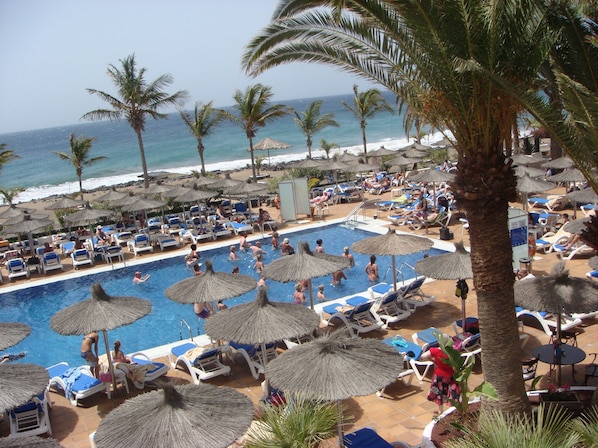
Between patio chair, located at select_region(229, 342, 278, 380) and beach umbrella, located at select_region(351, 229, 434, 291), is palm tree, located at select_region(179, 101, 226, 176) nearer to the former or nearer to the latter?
beach umbrella, located at select_region(351, 229, 434, 291)

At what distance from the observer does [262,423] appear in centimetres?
572

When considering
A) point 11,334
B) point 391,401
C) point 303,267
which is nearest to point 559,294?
point 391,401

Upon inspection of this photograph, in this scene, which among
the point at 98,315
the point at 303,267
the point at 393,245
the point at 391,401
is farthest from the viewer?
the point at 393,245

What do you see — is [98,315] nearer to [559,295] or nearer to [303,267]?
[303,267]

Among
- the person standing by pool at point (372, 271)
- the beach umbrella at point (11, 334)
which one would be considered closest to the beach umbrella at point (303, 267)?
the person standing by pool at point (372, 271)

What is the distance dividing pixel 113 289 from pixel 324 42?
1221 cm

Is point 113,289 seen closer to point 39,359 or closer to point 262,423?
point 39,359

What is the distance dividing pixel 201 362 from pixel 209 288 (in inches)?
54.4

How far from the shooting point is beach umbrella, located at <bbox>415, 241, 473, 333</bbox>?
1035 cm

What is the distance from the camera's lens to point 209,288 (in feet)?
34.3

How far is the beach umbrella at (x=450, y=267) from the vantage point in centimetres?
1035

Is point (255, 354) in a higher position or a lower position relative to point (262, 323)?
lower

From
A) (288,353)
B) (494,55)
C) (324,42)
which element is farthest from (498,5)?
(288,353)

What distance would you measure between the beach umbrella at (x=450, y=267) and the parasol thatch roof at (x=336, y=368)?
376 cm
